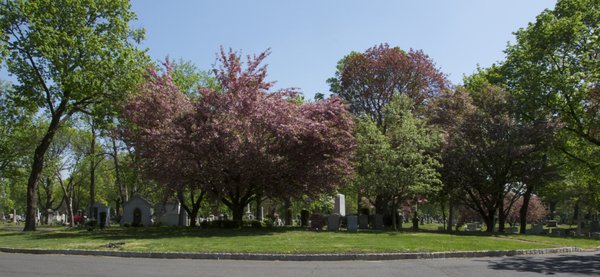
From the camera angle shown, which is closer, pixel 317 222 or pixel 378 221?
pixel 317 222

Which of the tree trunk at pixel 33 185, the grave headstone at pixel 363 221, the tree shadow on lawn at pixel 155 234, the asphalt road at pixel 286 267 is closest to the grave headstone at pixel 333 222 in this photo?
the tree shadow on lawn at pixel 155 234

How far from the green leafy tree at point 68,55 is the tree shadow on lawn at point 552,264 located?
23.8 metres

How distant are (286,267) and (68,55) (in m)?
21.7

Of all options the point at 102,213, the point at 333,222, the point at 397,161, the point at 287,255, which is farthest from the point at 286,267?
the point at 102,213

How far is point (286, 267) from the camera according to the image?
13250 millimetres

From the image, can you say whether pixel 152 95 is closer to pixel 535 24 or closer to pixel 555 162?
pixel 535 24

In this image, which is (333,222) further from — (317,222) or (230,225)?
(230,225)

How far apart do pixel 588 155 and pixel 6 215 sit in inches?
4479

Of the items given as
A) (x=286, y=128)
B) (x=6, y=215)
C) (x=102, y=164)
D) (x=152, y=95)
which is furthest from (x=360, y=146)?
(x=6, y=215)

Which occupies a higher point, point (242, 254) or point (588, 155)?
point (588, 155)

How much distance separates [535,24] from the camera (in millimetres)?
31547

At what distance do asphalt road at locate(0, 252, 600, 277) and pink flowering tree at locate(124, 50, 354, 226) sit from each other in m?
11.0

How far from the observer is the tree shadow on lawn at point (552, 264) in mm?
12766

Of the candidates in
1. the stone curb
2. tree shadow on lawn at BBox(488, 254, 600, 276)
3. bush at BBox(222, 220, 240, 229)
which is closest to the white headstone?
bush at BBox(222, 220, 240, 229)
